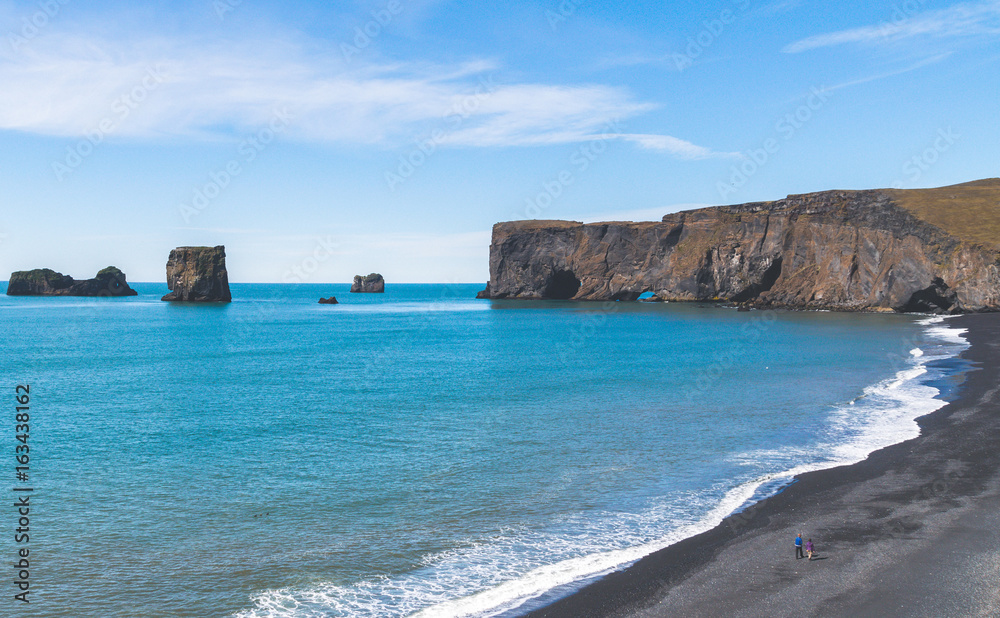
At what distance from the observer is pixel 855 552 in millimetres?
14656

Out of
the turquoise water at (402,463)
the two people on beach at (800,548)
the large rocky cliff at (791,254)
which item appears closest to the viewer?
the turquoise water at (402,463)

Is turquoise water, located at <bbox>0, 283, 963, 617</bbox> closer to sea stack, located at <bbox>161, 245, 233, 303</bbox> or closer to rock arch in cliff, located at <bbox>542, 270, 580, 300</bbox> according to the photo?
sea stack, located at <bbox>161, 245, 233, 303</bbox>

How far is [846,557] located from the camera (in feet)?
47.2

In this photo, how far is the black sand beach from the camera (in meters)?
12.4

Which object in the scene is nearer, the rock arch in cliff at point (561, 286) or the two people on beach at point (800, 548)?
the two people on beach at point (800, 548)

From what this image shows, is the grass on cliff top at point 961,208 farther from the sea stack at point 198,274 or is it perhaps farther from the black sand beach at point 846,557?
the sea stack at point 198,274

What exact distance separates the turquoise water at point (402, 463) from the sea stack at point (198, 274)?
106188mm

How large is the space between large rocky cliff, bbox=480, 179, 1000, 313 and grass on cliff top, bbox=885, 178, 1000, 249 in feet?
0.68

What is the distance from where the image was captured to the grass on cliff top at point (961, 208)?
95.3 meters

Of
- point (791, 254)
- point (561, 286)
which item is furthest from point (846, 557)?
point (561, 286)

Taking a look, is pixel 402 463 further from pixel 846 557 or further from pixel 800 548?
pixel 846 557

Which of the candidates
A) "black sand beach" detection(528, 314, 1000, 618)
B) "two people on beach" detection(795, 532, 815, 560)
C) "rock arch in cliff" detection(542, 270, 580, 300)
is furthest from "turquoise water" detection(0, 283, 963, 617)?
"rock arch in cliff" detection(542, 270, 580, 300)

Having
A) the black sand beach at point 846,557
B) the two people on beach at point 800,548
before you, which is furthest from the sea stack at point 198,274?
the two people on beach at point 800,548

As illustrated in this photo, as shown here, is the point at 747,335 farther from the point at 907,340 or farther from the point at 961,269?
the point at 961,269
